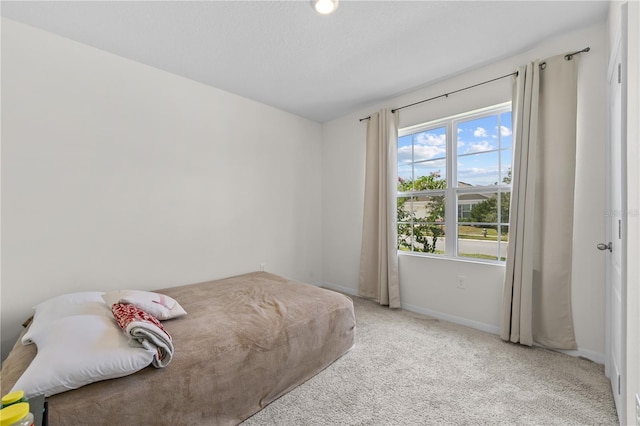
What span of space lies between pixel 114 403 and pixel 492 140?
340 cm

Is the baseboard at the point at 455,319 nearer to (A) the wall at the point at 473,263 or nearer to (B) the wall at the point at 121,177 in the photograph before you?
(A) the wall at the point at 473,263

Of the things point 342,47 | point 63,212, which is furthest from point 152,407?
point 342,47

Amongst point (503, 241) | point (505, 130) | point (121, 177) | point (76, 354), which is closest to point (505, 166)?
point (505, 130)

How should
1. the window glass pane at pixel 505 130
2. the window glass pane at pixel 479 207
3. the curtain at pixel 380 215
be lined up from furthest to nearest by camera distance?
the curtain at pixel 380 215 → the window glass pane at pixel 479 207 → the window glass pane at pixel 505 130

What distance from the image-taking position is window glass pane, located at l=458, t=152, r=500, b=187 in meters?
2.68

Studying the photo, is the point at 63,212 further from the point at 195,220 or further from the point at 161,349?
the point at 161,349

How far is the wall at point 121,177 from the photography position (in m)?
1.99

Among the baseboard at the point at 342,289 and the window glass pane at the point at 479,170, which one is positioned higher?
the window glass pane at the point at 479,170

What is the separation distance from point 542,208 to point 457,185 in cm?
80

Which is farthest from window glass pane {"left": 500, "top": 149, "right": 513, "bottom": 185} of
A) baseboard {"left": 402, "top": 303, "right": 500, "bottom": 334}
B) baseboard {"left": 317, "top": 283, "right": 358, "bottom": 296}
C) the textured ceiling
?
baseboard {"left": 317, "top": 283, "right": 358, "bottom": 296}

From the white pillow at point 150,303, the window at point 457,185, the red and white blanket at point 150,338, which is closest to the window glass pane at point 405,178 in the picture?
the window at point 457,185

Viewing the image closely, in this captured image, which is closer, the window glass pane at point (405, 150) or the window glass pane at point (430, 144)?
the window glass pane at point (430, 144)

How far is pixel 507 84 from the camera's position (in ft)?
8.20

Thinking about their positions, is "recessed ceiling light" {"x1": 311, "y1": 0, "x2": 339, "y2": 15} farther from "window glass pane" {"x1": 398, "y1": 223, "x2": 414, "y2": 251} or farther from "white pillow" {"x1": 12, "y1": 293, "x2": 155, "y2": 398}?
"window glass pane" {"x1": 398, "y1": 223, "x2": 414, "y2": 251}
